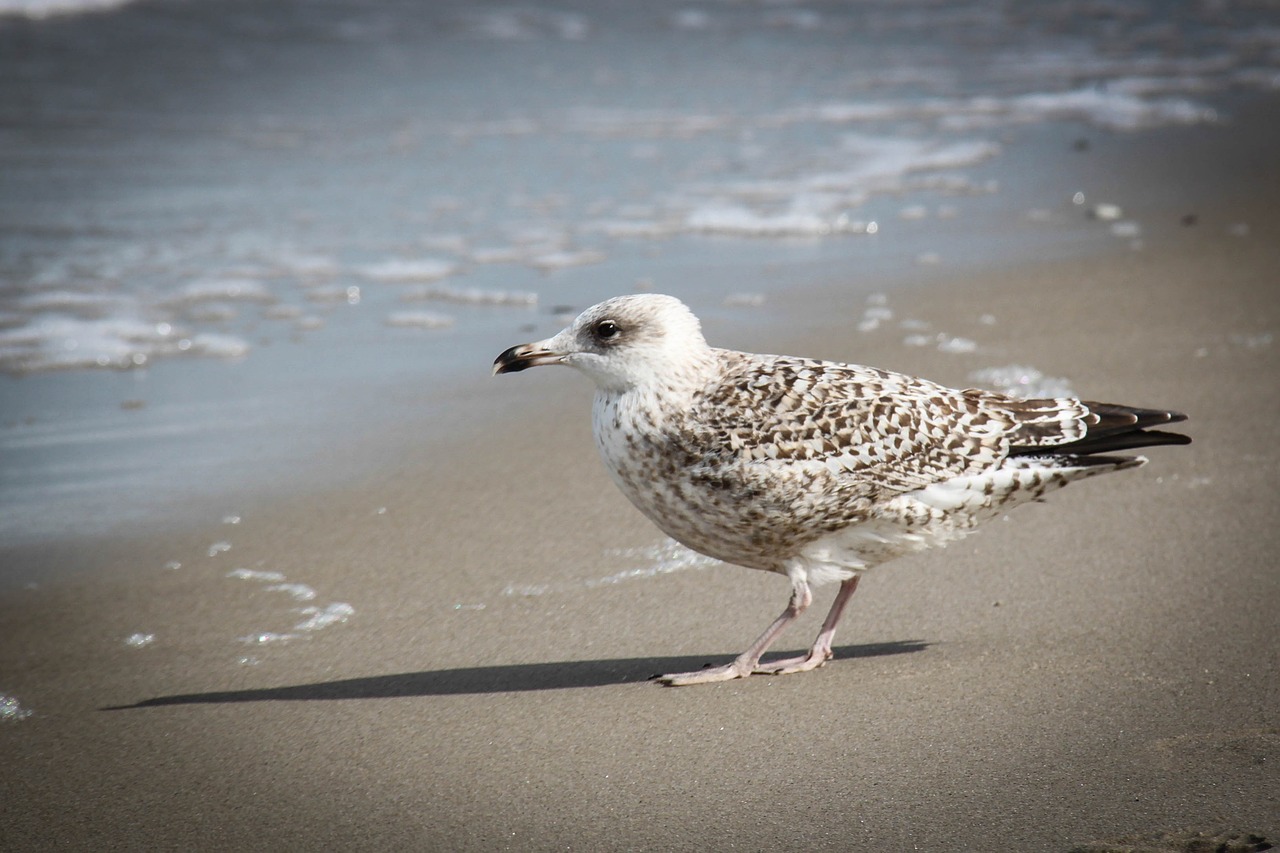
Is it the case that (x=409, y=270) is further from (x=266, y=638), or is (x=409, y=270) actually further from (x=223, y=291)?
(x=266, y=638)

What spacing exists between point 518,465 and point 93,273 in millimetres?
3749

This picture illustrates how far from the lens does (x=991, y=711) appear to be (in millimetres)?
3688

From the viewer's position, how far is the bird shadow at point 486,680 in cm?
396

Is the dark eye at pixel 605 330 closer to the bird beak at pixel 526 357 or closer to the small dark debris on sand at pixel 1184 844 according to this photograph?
the bird beak at pixel 526 357

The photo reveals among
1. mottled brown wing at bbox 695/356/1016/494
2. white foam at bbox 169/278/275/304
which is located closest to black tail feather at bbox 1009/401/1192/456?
mottled brown wing at bbox 695/356/1016/494

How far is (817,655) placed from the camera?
4.07 metres

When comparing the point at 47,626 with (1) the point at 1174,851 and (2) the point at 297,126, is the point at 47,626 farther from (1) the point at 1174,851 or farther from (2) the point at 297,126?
(2) the point at 297,126

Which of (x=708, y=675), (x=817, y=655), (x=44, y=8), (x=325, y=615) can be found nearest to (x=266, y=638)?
(x=325, y=615)

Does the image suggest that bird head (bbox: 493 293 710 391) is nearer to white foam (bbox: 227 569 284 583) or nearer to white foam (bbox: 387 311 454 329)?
white foam (bbox: 227 569 284 583)

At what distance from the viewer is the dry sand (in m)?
3.26

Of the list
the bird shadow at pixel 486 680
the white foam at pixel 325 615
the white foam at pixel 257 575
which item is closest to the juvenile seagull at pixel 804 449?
the bird shadow at pixel 486 680

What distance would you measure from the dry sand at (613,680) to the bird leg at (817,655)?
0.14ft

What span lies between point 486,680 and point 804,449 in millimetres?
1160

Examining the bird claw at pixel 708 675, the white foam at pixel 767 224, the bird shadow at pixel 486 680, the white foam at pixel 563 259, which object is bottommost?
the bird shadow at pixel 486 680
